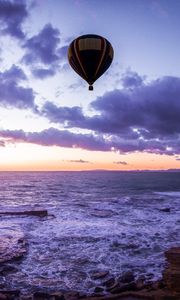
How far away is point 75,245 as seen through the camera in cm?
2297

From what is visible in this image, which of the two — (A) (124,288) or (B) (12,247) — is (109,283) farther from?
(B) (12,247)

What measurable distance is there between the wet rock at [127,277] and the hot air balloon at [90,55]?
9.43m

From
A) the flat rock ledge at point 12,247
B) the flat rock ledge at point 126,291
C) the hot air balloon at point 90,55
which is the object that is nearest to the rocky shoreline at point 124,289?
the flat rock ledge at point 126,291

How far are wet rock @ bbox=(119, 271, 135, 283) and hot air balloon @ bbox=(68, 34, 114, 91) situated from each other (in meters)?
9.43

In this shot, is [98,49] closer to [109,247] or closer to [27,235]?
[109,247]

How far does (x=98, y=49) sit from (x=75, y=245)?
1334 centimetres

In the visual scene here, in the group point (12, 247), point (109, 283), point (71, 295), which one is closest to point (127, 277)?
point (109, 283)

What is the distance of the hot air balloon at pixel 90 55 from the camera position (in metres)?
17.1

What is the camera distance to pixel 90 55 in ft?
56.3

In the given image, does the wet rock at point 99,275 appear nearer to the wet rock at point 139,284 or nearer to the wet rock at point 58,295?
the wet rock at point 139,284

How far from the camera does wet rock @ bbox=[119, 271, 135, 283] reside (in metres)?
15.7

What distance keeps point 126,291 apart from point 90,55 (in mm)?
11457

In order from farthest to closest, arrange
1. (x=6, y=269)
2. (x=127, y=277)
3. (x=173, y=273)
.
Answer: (x=6, y=269)
(x=127, y=277)
(x=173, y=273)

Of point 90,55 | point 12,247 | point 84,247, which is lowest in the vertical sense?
point 84,247
